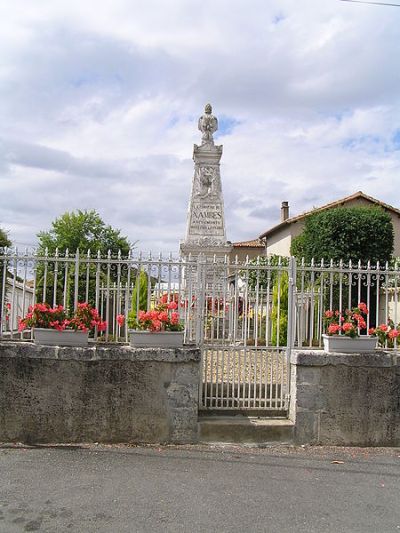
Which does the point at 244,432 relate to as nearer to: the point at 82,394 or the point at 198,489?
the point at 198,489

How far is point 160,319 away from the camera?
20.5 ft

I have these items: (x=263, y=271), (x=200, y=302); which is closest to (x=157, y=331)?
(x=200, y=302)

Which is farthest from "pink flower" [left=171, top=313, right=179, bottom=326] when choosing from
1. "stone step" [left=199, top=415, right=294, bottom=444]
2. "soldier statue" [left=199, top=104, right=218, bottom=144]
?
"soldier statue" [left=199, top=104, right=218, bottom=144]

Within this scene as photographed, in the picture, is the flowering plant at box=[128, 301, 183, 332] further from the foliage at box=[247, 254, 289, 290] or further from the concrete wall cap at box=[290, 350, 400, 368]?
the concrete wall cap at box=[290, 350, 400, 368]

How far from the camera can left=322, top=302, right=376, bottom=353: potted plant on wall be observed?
6367 millimetres

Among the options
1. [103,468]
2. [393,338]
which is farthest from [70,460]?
[393,338]

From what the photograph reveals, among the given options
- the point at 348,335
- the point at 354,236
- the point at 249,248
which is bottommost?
the point at 348,335

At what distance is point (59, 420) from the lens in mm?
6051

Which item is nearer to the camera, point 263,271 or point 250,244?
point 263,271

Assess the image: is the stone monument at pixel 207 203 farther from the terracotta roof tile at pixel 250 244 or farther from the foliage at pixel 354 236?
the terracotta roof tile at pixel 250 244

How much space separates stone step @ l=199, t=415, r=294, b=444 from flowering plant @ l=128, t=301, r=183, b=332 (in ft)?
3.79

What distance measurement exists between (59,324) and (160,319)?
1.16m

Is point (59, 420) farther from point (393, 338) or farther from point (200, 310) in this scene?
point (393, 338)

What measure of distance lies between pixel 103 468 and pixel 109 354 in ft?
4.28
